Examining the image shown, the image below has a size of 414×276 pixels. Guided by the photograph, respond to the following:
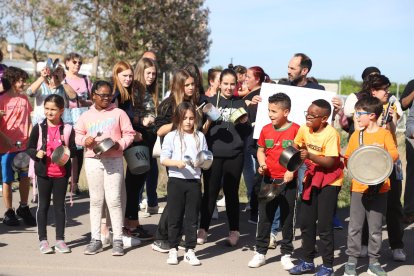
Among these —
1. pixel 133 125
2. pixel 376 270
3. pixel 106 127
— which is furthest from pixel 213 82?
pixel 376 270

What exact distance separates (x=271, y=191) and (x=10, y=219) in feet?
11.4

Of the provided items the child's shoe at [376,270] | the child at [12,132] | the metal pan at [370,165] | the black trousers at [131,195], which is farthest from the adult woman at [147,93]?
the child's shoe at [376,270]

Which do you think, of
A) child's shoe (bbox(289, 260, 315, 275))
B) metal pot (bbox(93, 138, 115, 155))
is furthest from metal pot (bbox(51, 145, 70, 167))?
child's shoe (bbox(289, 260, 315, 275))

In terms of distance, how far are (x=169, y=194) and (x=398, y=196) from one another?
241 cm

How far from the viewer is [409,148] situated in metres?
7.75

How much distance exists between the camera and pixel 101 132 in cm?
662

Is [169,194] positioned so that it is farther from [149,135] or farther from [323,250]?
[323,250]

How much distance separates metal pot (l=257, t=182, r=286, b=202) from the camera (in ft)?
20.7

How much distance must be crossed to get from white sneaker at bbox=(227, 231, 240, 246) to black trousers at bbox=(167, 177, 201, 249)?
0.85 m

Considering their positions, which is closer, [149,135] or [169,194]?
[169,194]

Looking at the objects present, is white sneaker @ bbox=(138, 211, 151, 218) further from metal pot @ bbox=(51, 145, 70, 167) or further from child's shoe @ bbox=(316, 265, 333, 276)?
child's shoe @ bbox=(316, 265, 333, 276)

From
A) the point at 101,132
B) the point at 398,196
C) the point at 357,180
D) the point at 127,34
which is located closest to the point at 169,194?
the point at 101,132

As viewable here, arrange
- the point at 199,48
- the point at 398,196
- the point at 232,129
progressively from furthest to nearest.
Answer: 1. the point at 199,48
2. the point at 232,129
3. the point at 398,196

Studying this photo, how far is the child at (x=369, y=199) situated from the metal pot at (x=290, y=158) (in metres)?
0.61
